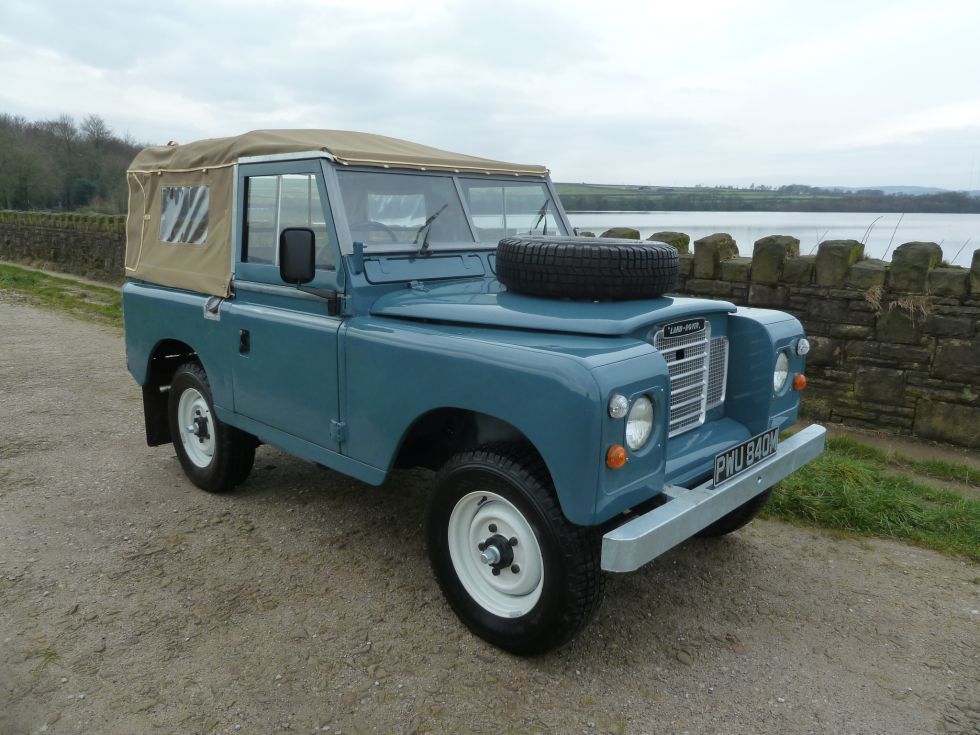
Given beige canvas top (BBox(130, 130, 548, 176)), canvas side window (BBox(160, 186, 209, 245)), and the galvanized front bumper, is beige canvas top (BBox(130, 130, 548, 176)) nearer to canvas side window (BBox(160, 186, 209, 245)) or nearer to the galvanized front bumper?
canvas side window (BBox(160, 186, 209, 245))

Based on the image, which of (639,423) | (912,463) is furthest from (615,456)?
(912,463)

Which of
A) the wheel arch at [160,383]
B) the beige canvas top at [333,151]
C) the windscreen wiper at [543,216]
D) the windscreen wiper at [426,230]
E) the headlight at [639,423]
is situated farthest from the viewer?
the wheel arch at [160,383]

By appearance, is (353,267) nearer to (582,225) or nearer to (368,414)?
(368,414)

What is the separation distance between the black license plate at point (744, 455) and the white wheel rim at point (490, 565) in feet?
2.82

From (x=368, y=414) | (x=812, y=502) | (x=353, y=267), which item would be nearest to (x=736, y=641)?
(x=812, y=502)

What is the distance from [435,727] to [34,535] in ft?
9.43

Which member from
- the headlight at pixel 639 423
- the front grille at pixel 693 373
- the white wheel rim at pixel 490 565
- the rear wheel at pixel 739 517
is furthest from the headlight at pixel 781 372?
the white wheel rim at pixel 490 565

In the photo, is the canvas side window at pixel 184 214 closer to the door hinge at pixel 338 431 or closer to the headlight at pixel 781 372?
the door hinge at pixel 338 431

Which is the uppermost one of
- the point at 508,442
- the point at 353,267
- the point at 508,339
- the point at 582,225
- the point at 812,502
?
the point at 582,225

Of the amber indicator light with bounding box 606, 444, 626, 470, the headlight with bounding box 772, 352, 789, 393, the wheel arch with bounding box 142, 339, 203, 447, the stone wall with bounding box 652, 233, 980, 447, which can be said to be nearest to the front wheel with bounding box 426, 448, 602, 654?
the amber indicator light with bounding box 606, 444, 626, 470

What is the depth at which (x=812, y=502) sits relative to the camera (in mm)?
4656

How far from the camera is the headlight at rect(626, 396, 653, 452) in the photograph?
2781 mm

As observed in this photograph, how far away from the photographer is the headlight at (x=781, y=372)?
3.72m

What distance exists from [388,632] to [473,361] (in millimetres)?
1339
